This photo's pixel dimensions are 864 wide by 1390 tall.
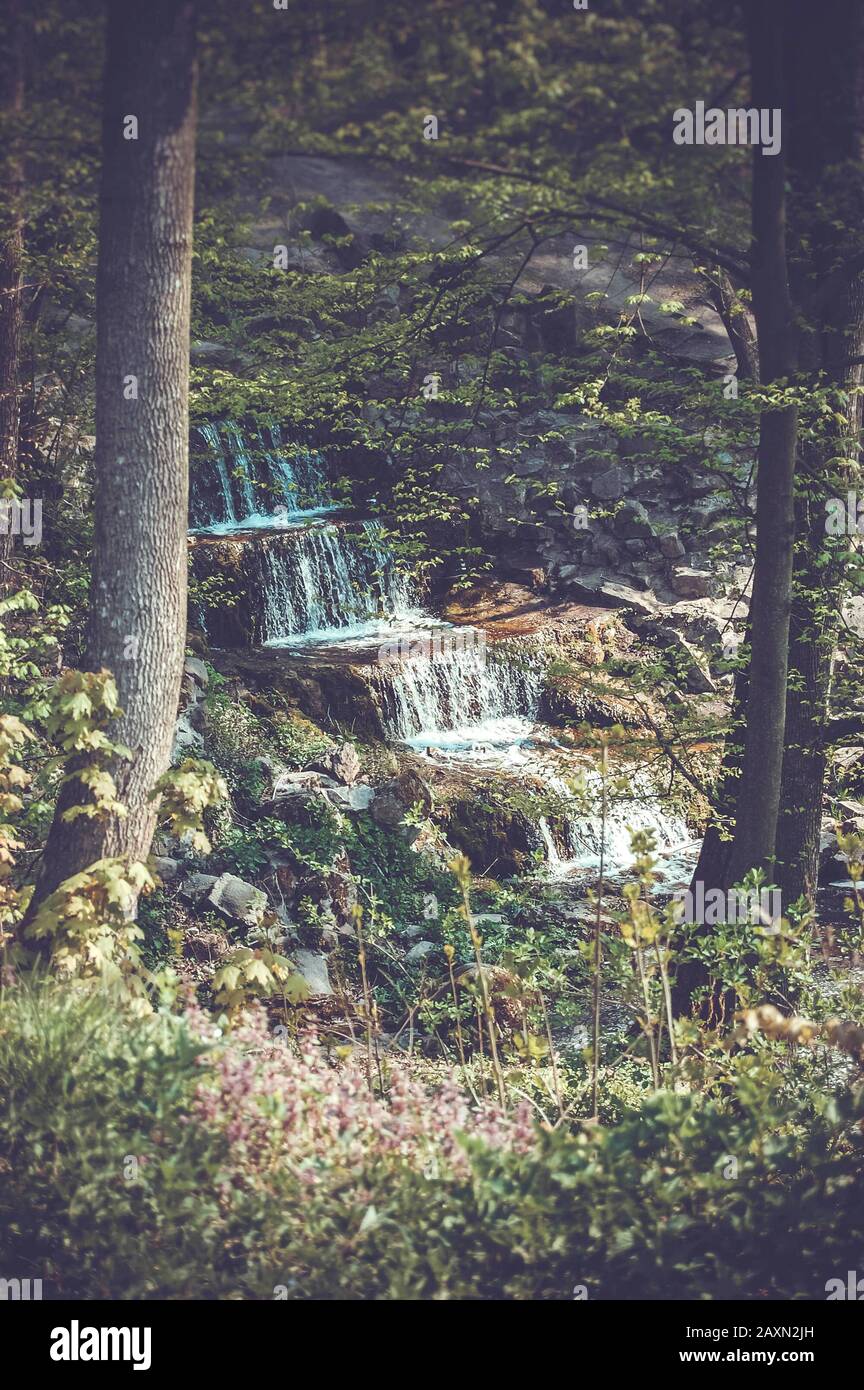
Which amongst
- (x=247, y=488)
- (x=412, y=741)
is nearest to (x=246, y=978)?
(x=412, y=741)

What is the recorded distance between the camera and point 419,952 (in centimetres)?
1001

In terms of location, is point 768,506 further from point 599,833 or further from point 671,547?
point 671,547

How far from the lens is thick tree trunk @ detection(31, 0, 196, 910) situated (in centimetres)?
535

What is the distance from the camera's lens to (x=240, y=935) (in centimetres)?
951

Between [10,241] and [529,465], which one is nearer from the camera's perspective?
[10,241]

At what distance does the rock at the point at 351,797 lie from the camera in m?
11.4

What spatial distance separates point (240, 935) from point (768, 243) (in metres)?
→ 6.40

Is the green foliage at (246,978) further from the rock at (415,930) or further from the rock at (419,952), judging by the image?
the rock at (415,930)

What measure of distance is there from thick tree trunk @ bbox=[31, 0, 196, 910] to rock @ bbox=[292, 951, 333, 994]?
408 centimetres

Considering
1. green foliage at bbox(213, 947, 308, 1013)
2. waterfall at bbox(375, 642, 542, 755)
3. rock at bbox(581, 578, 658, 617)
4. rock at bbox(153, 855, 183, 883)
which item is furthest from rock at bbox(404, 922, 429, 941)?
rock at bbox(581, 578, 658, 617)

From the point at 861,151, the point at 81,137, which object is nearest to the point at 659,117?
the point at 861,151

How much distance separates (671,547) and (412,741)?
5121 mm

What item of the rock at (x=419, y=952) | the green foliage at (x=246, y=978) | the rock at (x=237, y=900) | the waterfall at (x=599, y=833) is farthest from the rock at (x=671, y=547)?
the green foliage at (x=246, y=978)

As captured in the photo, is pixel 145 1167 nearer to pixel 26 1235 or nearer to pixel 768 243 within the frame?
pixel 26 1235
